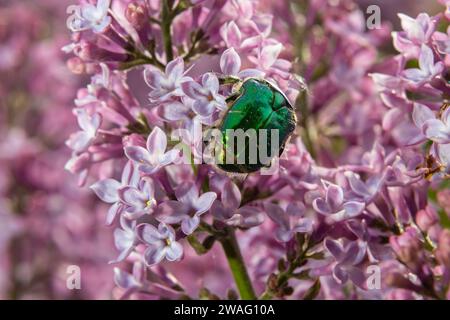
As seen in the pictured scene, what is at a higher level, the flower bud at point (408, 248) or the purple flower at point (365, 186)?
the purple flower at point (365, 186)

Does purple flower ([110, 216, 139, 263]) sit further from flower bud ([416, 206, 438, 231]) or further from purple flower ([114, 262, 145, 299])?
flower bud ([416, 206, 438, 231])

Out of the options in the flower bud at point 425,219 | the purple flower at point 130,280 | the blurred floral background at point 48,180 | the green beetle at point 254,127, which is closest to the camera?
the green beetle at point 254,127

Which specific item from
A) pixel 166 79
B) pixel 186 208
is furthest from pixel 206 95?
pixel 186 208

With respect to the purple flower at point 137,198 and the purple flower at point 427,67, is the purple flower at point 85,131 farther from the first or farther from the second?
the purple flower at point 427,67

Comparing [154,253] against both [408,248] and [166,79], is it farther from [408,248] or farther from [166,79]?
[408,248]

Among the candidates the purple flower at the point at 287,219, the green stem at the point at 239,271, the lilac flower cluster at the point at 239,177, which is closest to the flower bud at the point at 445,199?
the lilac flower cluster at the point at 239,177
